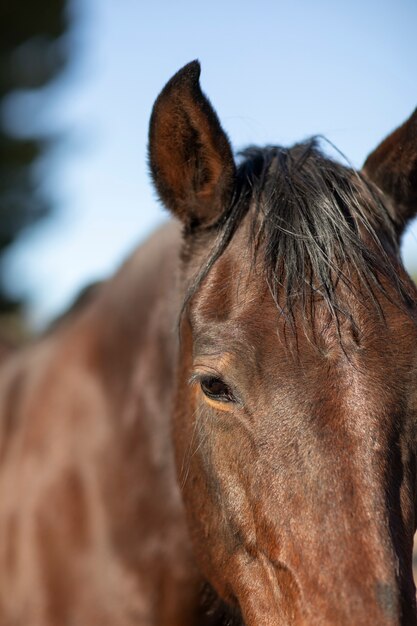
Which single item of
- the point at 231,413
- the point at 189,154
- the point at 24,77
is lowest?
the point at 24,77

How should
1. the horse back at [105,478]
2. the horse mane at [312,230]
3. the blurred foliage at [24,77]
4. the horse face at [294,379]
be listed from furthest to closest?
the blurred foliage at [24,77]
the horse back at [105,478]
the horse mane at [312,230]
the horse face at [294,379]

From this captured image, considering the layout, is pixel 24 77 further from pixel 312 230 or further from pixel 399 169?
pixel 312 230

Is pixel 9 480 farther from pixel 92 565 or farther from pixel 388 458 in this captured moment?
pixel 388 458

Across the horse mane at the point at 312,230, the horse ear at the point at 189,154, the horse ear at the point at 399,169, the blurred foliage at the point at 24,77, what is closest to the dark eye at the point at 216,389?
the horse mane at the point at 312,230

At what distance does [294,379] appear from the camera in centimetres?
176

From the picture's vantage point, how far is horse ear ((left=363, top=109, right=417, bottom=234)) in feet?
7.44

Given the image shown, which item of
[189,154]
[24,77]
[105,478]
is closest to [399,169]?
[189,154]

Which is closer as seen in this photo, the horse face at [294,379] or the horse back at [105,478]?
the horse face at [294,379]

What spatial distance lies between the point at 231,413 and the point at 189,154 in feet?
3.17

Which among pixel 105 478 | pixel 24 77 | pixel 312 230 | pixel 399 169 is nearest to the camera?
pixel 312 230

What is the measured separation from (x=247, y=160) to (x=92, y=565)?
186 cm

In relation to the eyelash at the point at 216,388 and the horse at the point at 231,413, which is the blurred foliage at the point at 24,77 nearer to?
the horse at the point at 231,413

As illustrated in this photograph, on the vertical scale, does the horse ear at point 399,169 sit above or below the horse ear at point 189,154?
below

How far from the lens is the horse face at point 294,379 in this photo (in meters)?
1.59
